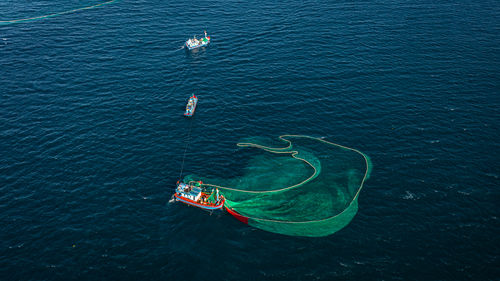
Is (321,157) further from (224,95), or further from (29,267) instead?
(29,267)

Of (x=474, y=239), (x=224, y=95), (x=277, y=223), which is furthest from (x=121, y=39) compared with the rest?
(x=474, y=239)

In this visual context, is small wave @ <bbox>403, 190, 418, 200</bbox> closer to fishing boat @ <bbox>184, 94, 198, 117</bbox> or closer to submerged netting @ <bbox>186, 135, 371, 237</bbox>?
submerged netting @ <bbox>186, 135, 371, 237</bbox>

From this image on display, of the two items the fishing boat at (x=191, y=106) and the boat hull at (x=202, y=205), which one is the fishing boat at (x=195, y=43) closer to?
the fishing boat at (x=191, y=106)

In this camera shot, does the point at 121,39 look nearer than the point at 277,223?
No

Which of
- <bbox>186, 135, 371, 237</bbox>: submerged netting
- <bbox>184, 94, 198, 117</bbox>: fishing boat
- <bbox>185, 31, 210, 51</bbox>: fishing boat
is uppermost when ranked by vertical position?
<bbox>185, 31, 210, 51</bbox>: fishing boat

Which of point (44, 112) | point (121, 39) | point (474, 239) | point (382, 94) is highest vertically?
point (121, 39)

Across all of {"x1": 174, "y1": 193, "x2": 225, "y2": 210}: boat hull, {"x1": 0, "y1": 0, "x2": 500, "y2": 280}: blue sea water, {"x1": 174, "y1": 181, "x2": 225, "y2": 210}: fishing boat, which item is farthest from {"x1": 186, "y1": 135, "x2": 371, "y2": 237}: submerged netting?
{"x1": 174, "y1": 181, "x2": 225, "y2": 210}: fishing boat
